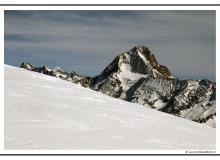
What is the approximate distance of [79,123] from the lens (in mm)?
10570

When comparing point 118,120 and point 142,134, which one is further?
point 118,120

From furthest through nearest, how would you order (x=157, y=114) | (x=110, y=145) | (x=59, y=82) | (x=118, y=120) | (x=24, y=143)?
(x=59, y=82)
(x=157, y=114)
(x=118, y=120)
(x=110, y=145)
(x=24, y=143)

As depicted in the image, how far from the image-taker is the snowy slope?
9.35 meters

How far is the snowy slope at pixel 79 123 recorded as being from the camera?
30.7 feet

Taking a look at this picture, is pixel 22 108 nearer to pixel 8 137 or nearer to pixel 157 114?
pixel 8 137

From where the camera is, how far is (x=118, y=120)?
451 inches

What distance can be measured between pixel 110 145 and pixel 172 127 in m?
3.22

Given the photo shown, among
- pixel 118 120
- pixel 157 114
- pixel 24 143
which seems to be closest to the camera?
pixel 24 143

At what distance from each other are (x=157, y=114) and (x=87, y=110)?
9.04ft
